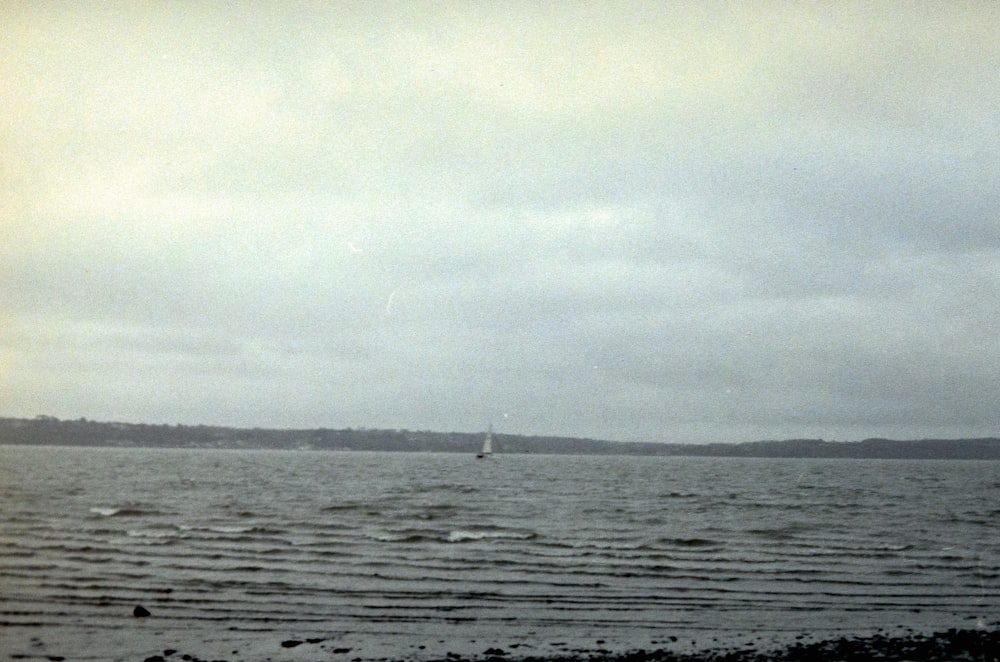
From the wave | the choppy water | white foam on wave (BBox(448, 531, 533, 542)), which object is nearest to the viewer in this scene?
the choppy water

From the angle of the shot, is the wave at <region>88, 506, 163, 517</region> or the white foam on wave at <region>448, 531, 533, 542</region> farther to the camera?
the wave at <region>88, 506, 163, 517</region>

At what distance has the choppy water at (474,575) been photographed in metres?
19.7

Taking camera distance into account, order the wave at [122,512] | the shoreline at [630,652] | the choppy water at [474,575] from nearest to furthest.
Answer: the shoreline at [630,652]
the choppy water at [474,575]
the wave at [122,512]

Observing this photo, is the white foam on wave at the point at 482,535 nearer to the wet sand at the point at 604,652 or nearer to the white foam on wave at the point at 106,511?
the wet sand at the point at 604,652

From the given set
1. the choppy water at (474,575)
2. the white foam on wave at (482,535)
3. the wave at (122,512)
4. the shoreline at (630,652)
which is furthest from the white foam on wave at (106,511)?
the shoreline at (630,652)

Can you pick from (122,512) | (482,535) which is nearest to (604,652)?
(482,535)

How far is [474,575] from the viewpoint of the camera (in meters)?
27.0

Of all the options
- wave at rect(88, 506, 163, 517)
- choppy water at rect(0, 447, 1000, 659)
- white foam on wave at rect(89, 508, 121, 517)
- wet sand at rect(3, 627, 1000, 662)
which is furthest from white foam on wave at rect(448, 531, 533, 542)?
white foam on wave at rect(89, 508, 121, 517)

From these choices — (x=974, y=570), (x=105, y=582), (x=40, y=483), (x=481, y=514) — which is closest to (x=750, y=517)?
(x=481, y=514)

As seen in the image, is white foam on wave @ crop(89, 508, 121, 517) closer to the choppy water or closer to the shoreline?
the choppy water

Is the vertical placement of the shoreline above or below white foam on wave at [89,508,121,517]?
above

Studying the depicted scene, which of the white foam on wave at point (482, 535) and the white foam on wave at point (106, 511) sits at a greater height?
the white foam on wave at point (482, 535)

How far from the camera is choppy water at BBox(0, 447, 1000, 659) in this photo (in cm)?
1972

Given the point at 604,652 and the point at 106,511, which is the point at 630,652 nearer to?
the point at 604,652
